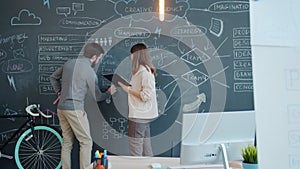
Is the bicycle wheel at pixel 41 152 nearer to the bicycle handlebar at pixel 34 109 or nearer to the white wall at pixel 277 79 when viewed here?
the bicycle handlebar at pixel 34 109

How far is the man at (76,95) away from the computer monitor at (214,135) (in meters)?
1.98

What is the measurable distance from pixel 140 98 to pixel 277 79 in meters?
2.63

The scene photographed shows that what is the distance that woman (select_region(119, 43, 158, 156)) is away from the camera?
3.41m

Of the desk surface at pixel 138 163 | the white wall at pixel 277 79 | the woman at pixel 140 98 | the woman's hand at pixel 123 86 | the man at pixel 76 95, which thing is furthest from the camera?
the woman's hand at pixel 123 86

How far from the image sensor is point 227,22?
3.82m

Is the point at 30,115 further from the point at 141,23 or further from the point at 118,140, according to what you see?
the point at 141,23

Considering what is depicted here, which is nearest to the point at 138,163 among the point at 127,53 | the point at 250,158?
the point at 250,158

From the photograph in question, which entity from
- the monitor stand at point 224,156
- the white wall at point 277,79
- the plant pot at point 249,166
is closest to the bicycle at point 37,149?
the monitor stand at point 224,156

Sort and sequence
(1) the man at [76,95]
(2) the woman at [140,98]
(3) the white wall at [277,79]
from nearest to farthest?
(3) the white wall at [277,79] < (2) the woman at [140,98] < (1) the man at [76,95]

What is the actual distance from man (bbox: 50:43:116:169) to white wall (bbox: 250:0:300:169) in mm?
2909

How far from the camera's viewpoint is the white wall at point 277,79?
868mm

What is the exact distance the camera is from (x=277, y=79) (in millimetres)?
880

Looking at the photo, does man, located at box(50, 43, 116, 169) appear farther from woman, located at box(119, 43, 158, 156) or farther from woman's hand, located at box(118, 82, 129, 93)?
woman, located at box(119, 43, 158, 156)

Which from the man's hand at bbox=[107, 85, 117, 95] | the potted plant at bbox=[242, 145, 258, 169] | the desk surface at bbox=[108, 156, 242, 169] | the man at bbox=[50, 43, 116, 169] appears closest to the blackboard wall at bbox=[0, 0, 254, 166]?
the man's hand at bbox=[107, 85, 117, 95]
